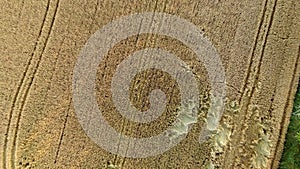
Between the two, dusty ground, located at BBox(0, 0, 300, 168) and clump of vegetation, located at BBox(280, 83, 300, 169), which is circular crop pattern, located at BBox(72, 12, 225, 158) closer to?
dusty ground, located at BBox(0, 0, 300, 168)

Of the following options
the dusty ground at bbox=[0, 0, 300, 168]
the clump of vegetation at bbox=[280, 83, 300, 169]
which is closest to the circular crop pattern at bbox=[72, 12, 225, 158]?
the dusty ground at bbox=[0, 0, 300, 168]

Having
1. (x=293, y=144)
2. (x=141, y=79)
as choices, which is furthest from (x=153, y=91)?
(x=293, y=144)

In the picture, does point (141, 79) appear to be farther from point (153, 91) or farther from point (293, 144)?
point (293, 144)

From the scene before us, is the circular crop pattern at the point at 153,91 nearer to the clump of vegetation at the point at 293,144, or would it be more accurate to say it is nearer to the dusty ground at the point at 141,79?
the dusty ground at the point at 141,79

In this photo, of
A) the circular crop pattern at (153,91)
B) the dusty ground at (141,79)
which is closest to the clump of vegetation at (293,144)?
the dusty ground at (141,79)

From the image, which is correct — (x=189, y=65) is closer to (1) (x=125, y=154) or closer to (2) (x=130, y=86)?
(2) (x=130, y=86)
